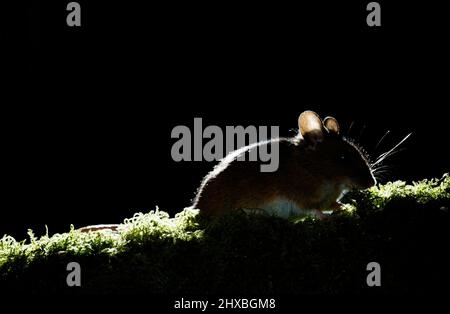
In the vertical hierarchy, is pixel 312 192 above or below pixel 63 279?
above

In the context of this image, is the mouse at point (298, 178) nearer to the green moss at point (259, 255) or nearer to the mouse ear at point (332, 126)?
the mouse ear at point (332, 126)

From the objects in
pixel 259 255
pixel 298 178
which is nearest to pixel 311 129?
pixel 298 178

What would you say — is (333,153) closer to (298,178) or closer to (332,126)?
(332,126)

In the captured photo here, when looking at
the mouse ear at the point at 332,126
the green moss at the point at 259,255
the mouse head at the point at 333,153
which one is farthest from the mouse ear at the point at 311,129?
the green moss at the point at 259,255

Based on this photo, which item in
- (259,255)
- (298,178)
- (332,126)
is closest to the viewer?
(259,255)

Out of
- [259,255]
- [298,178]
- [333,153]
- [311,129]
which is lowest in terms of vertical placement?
[259,255]

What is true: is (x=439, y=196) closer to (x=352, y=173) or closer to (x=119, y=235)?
(x=352, y=173)
